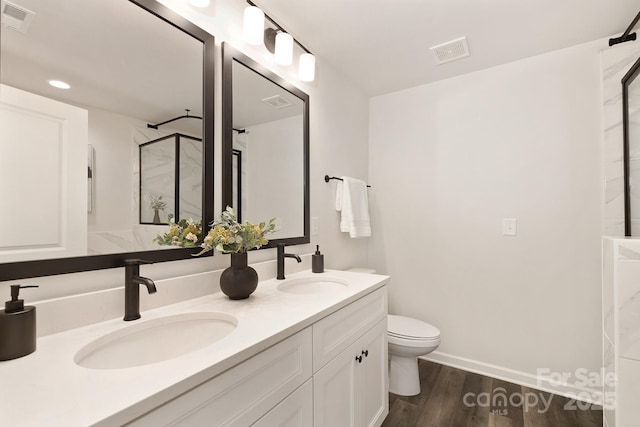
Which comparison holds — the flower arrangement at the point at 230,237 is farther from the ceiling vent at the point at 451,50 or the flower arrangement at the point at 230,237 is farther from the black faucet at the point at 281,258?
the ceiling vent at the point at 451,50

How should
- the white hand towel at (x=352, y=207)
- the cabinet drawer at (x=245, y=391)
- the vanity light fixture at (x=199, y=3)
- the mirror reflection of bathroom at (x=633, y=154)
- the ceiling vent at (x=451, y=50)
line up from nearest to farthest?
1. the cabinet drawer at (x=245, y=391)
2. the vanity light fixture at (x=199, y=3)
3. the mirror reflection of bathroom at (x=633, y=154)
4. the ceiling vent at (x=451, y=50)
5. the white hand towel at (x=352, y=207)

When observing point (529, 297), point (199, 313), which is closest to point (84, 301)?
point (199, 313)

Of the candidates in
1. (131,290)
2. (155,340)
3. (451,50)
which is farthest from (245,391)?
(451,50)

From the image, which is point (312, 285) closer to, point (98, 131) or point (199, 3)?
point (98, 131)

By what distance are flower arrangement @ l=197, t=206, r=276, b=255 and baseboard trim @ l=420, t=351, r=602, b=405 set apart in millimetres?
1896

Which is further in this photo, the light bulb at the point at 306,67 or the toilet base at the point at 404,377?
the toilet base at the point at 404,377

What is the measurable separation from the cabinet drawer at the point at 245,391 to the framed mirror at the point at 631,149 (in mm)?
1964

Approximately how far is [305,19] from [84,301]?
1706 mm

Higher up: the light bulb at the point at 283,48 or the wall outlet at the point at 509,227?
the light bulb at the point at 283,48

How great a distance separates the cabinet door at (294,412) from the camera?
835 mm

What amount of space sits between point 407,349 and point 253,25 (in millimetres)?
1966

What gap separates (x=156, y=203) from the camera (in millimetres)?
1151

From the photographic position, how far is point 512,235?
2.07m

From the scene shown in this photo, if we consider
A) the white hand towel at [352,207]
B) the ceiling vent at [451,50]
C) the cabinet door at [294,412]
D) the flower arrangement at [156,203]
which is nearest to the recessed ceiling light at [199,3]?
the flower arrangement at [156,203]
